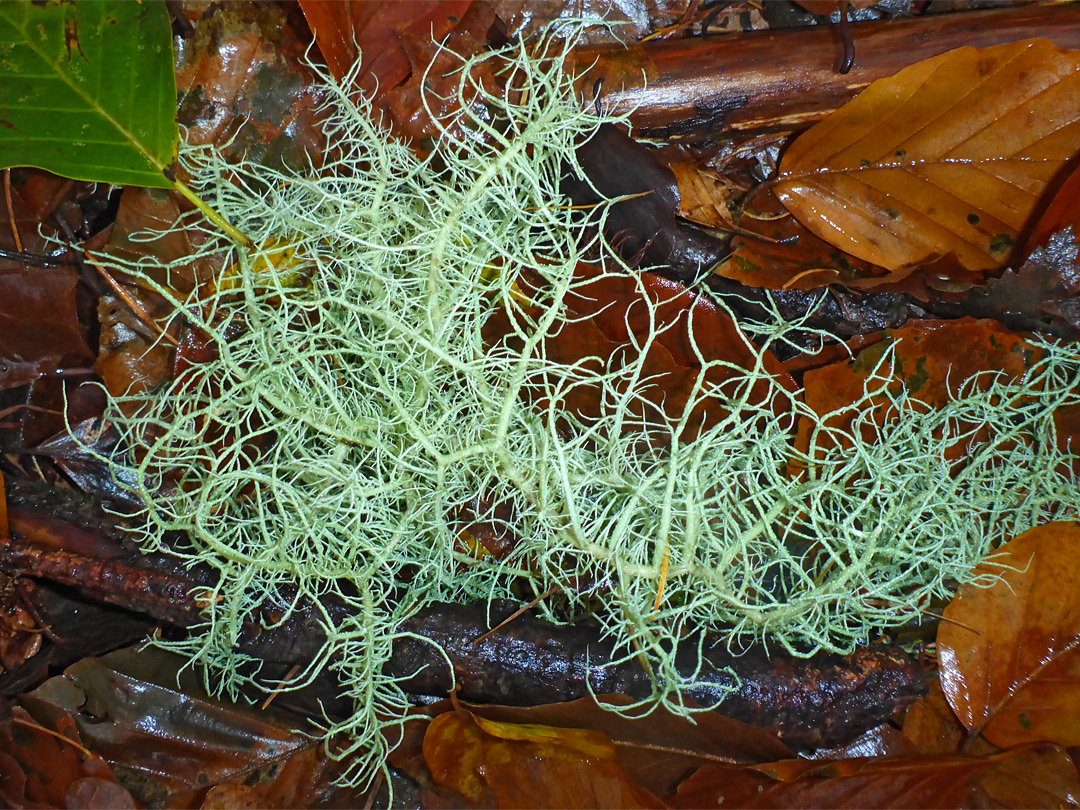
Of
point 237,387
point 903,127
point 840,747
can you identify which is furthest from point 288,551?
point 903,127

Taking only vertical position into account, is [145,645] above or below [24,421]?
below

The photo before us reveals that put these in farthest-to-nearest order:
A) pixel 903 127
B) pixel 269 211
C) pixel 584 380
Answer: pixel 903 127 → pixel 269 211 → pixel 584 380

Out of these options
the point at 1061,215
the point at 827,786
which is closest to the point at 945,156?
the point at 1061,215

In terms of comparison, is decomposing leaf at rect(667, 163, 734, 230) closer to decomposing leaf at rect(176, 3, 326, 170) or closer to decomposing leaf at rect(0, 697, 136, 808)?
decomposing leaf at rect(176, 3, 326, 170)

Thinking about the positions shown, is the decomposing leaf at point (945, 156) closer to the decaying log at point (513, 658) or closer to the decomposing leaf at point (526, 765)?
the decaying log at point (513, 658)

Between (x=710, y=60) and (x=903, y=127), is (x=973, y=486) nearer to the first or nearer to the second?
(x=903, y=127)

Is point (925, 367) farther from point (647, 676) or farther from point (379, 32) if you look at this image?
point (379, 32)

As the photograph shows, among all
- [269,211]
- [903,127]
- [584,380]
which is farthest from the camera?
[903,127]
